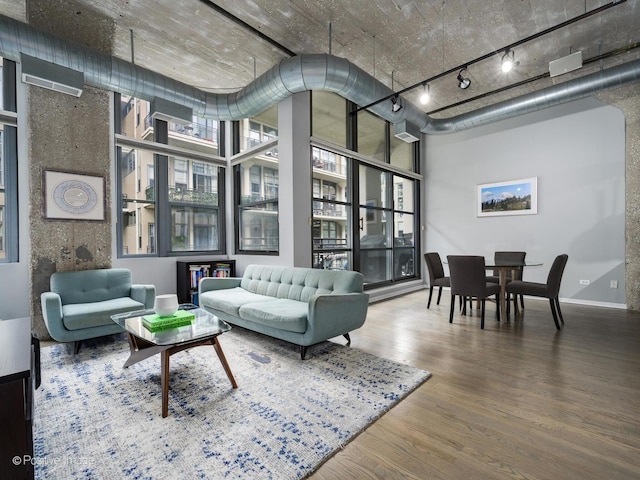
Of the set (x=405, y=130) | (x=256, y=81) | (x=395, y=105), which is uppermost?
(x=256, y=81)

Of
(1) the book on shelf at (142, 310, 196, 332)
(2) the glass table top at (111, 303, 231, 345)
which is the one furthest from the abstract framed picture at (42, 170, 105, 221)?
(1) the book on shelf at (142, 310, 196, 332)

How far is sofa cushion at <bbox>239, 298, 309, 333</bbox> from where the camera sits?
2.84m

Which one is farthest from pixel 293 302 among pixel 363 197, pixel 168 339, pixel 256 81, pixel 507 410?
pixel 256 81

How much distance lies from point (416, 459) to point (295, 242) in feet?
9.94

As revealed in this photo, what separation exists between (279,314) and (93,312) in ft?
6.25

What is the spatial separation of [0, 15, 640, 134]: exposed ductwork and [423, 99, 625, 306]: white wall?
88 centimetres

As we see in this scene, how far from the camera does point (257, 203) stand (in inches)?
204

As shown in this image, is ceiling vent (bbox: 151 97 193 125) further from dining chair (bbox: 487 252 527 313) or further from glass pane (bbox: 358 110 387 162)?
dining chair (bbox: 487 252 527 313)

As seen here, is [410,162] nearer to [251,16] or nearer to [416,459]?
[251,16]

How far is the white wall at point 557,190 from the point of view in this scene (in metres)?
4.91

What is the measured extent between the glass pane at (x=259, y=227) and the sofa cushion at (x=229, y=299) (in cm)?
103

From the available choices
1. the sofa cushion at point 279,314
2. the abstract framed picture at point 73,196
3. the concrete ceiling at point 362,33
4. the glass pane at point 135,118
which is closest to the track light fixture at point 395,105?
the concrete ceiling at point 362,33

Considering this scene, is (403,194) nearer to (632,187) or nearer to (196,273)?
(632,187)

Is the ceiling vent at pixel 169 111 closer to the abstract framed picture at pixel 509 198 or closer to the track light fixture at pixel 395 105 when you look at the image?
the track light fixture at pixel 395 105
